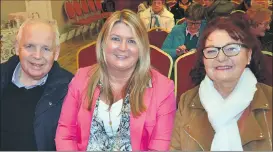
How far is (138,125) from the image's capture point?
1146mm

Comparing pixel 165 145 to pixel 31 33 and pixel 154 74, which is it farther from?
pixel 31 33

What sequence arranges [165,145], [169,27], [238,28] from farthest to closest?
[169,27] < [165,145] < [238,28]

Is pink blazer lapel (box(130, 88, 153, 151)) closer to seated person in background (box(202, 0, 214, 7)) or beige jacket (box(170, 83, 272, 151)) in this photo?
beige jacket (box(170, 83, 272, 151))

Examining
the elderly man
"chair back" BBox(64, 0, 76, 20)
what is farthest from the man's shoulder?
"chair back" BBox(64, 0, 76, 20)

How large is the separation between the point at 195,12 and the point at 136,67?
1.12 feet

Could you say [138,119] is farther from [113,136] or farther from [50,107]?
[50,107]

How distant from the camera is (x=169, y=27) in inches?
55.9

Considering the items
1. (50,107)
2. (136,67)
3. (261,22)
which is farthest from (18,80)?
(261,22)

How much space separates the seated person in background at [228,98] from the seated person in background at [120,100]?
0.42ft

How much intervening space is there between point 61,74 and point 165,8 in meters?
0.50

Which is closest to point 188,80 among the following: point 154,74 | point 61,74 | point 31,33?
point 154,74

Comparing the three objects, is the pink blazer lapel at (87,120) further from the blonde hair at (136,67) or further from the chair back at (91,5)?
the chair back at (91,5)

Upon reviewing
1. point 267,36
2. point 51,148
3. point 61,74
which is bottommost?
point 51,148

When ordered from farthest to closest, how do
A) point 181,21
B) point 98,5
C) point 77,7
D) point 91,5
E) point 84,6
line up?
point 77,7 → point 84,6 → point 91,5 → point 98,5 → point 181,21
